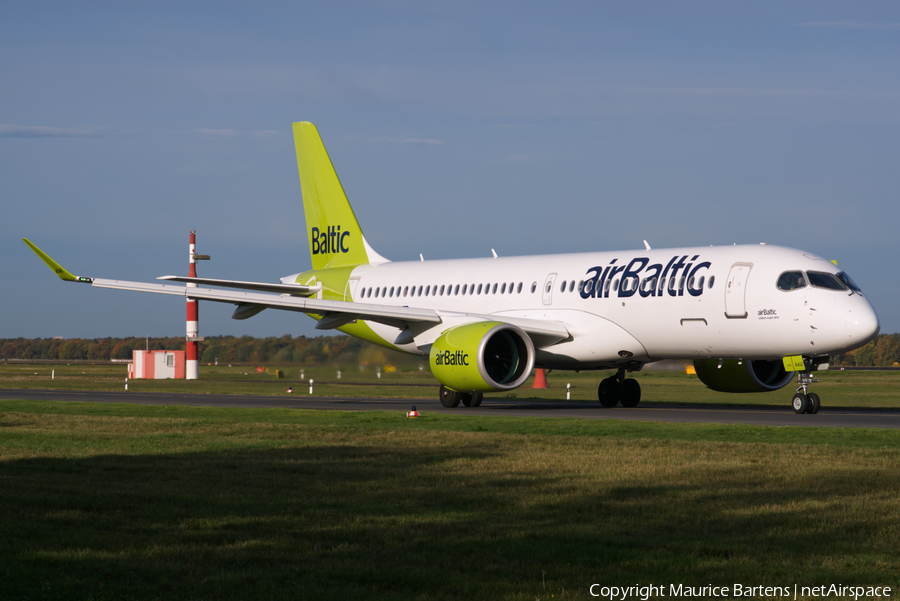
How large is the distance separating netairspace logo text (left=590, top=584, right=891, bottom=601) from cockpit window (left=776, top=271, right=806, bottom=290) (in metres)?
17.3

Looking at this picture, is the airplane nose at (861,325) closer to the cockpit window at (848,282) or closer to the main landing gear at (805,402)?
the cockpit window at (848,282)

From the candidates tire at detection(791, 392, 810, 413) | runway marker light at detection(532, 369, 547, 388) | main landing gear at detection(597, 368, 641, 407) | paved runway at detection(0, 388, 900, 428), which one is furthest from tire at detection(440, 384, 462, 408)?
runway marker light at detection(532, 369, 547, 388)

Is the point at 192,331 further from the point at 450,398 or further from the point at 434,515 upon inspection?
the point at 434,515

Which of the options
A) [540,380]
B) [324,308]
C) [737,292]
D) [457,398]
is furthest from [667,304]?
[540,380]

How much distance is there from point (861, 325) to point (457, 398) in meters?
11.1

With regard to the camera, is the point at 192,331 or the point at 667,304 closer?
the point at 667,304

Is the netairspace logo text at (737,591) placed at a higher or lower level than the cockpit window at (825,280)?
lower

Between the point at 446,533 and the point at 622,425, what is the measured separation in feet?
39.2

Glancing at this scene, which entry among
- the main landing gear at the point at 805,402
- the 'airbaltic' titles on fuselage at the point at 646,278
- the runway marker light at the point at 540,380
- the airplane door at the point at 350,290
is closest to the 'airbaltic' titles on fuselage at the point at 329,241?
the airplane door at the point at 350,290

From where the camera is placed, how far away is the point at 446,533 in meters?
8.45

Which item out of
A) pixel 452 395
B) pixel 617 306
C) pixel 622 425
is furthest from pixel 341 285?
pixel 622 425

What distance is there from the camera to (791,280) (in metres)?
23.0

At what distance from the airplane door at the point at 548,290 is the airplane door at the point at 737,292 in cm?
540

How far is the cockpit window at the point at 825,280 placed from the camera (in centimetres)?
2280
